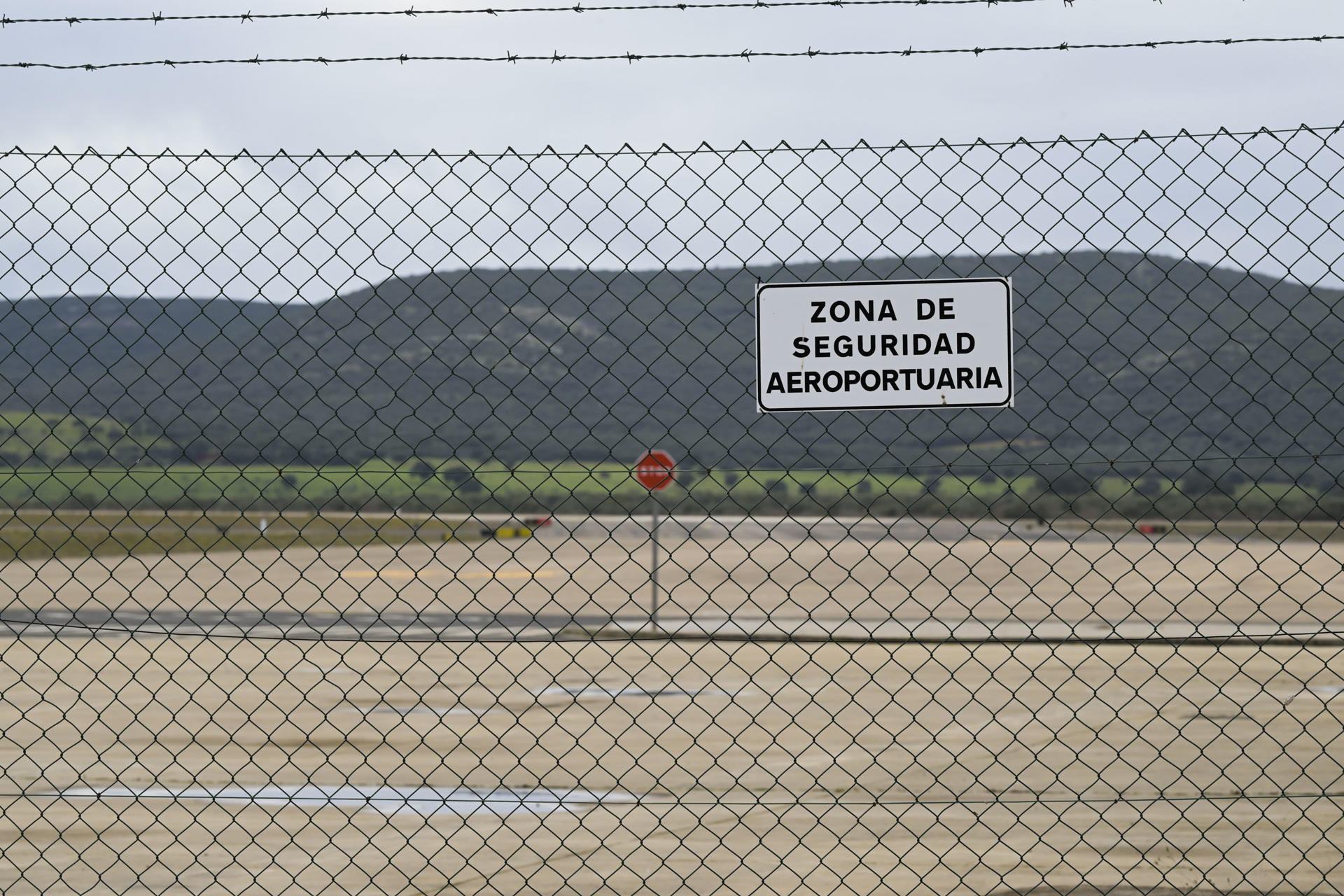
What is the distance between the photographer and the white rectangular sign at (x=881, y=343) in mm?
3967

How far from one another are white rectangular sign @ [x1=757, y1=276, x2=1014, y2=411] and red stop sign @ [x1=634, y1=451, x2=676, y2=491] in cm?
1117

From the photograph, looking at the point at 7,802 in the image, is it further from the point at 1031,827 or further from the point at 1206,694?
the point at 1206,694

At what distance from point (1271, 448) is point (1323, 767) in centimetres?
9642

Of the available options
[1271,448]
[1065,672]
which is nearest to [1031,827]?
[1065,672]

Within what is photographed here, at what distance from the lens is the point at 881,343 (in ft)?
13.1

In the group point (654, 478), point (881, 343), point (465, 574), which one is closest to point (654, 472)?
point (654, 478)

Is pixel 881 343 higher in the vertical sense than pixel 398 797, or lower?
higher

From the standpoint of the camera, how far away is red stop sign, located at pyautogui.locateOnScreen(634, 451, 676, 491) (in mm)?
16500

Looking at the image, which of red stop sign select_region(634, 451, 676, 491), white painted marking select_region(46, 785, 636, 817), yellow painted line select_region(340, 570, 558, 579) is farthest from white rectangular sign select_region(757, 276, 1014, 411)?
yellow painted line select_region(340, 570, 558, 579)

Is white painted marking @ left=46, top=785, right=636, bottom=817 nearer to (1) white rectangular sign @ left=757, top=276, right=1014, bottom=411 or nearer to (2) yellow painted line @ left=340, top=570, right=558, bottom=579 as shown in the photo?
(1) white rectangular sign @ left=757, top=276, right=1014, bottom=411

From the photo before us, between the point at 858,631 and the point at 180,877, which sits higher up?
the point at 180,877

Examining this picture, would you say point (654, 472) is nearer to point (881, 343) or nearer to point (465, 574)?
point (881, 343)

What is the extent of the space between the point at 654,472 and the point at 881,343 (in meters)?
13.5

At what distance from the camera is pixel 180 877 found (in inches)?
238
